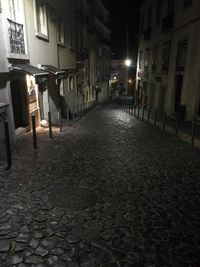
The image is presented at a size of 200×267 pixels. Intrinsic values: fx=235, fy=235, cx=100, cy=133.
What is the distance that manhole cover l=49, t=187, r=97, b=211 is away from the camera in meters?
4.74

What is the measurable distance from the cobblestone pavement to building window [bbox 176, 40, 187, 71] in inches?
385

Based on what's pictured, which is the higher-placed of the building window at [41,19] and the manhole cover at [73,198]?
the building window at [41,19]

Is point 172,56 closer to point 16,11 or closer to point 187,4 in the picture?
point 187,4

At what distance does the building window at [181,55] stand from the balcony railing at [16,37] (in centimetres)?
1072

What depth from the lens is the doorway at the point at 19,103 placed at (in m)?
10.6

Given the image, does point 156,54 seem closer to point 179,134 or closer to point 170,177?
point 179,134

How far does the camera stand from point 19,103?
428 inches

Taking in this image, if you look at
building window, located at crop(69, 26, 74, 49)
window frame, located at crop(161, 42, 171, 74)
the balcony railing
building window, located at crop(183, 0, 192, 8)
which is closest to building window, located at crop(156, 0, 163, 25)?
window frame, located at crop(161, 42, 171, 74)

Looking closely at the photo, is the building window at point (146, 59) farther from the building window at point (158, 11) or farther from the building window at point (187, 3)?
the building window at point (187, 3)

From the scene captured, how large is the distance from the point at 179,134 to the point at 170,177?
5.51m

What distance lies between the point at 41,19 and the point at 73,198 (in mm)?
10951

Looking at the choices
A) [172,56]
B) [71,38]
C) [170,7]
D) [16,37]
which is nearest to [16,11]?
[16,37]

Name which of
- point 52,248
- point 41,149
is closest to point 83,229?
point 52,248

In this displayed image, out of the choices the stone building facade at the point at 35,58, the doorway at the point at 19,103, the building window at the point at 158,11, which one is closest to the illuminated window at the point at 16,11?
the stone building facade at the point at 35,58
